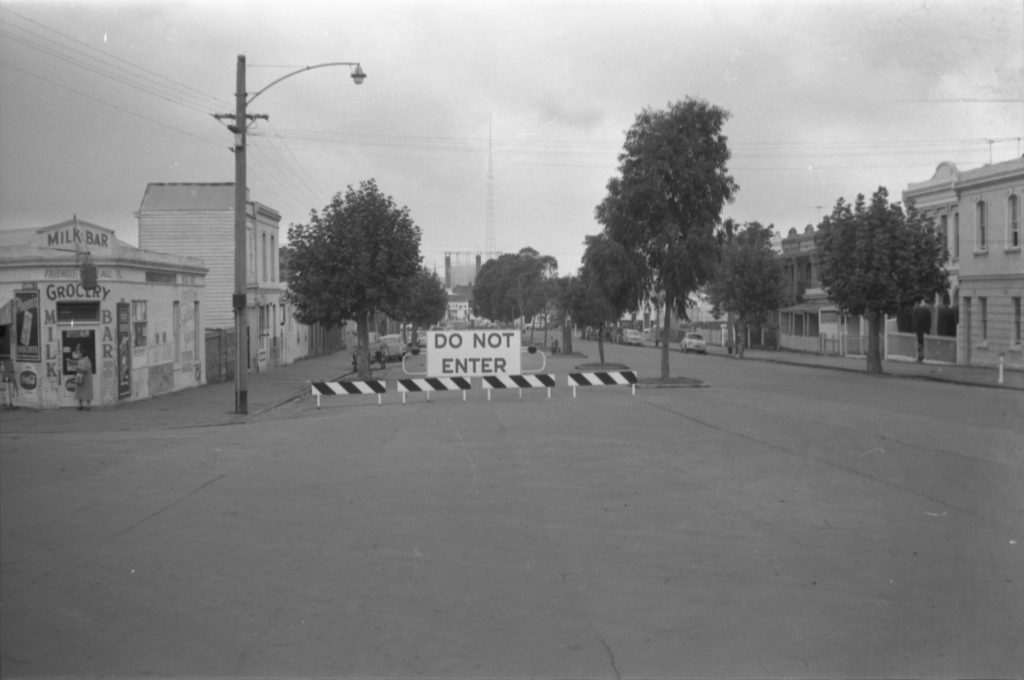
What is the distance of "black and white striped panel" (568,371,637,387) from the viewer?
88.9ft

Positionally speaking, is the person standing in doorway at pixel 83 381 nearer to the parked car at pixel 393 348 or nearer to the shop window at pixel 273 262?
the shop window at pixel 273 262

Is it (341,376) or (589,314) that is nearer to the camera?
(341,376)

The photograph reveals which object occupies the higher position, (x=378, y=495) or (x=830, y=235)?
(x=830, y=235)

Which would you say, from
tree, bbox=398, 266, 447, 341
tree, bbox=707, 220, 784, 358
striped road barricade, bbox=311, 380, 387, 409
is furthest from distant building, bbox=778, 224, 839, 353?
striped road barricade, bbox=311, 380, 387, 409

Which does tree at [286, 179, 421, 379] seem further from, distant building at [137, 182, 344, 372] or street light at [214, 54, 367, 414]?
street light at [214, 54, 367, 414]

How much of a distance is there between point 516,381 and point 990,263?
80.3 feet

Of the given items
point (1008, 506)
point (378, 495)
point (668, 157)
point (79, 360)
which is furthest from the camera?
point (668, 157)

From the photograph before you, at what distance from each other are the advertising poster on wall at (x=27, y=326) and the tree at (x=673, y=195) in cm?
1793

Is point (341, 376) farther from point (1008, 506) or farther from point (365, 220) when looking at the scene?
point (1008, 506)

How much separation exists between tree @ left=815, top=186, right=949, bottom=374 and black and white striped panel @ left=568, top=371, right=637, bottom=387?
603 inches

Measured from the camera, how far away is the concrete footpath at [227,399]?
22.4 meters

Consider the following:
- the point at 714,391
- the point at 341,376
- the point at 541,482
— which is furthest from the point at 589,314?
the point at 541,482

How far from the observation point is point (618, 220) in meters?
34.1

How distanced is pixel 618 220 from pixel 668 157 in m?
2.70
